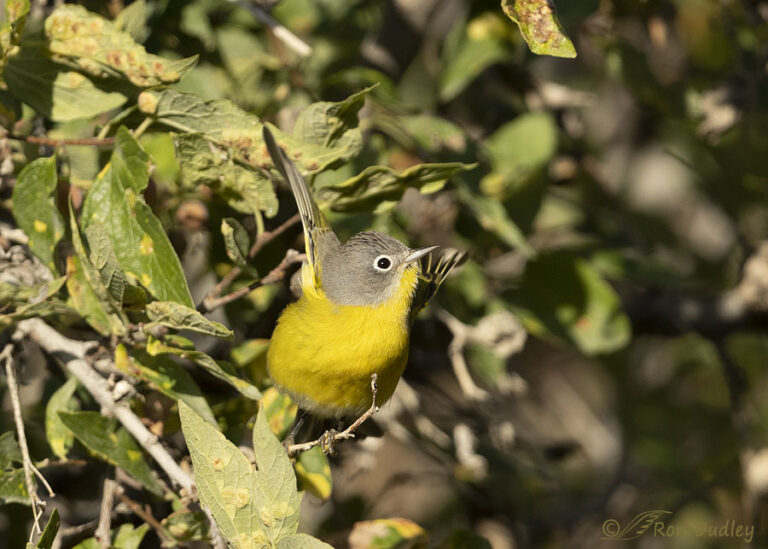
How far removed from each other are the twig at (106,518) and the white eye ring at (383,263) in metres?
1.06

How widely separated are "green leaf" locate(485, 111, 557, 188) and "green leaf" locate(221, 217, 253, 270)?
→ 138 centimetres

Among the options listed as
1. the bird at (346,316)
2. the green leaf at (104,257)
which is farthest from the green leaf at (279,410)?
the green leaf at (104,257)

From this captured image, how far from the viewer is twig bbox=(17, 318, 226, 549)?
6.74ft

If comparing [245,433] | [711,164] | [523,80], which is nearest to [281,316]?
[245,433]

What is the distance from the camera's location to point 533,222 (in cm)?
330

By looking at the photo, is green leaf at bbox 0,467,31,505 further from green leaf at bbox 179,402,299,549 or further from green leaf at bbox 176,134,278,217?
green leaf at bbox 176,134,278,217

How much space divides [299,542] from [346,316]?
0.95 metres

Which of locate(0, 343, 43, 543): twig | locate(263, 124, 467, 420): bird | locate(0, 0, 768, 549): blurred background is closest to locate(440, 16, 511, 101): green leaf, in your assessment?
locate(0, 0, 768, 549): blurred background

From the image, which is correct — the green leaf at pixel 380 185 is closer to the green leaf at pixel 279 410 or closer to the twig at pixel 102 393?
the green leaf at pixel 279 410

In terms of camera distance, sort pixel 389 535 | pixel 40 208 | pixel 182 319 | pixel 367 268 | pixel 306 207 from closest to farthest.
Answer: pixel 182 319
pixel 40 208
pixel 306 207
pixel 389 535
pixel 367 268

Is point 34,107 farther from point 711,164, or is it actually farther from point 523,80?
point 711,164

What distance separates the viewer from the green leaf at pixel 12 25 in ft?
6.62

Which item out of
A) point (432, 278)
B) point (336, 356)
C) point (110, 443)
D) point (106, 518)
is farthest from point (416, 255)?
point (106, 518)
